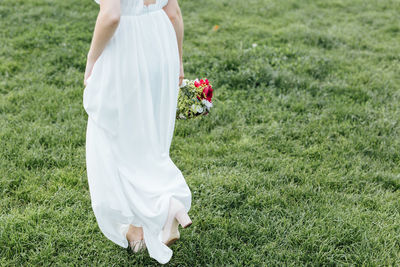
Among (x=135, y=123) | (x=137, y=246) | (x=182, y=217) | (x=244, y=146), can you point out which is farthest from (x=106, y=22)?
(x=244, y=146)

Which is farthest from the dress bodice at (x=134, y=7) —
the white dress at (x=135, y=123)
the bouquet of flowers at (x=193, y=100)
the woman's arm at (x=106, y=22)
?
the bouquet of flowers at (x=193, y=100)

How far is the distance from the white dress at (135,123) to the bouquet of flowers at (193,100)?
352 mm

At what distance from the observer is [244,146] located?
4.28 meters

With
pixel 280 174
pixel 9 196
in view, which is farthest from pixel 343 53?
pixel 9 196

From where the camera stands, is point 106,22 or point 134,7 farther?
point 134,7

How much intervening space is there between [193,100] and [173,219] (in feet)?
3.22

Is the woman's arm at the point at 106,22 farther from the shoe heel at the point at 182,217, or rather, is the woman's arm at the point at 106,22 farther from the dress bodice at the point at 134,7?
the shoe heel at the point at 182,217

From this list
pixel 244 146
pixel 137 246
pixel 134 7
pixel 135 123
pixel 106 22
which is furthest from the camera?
pixel 244 146

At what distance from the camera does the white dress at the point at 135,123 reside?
8.34 feet

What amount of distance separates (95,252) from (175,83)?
1.43 metres

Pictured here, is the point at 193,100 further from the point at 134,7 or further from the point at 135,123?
the point at 134,7

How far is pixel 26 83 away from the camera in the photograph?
5.18 m

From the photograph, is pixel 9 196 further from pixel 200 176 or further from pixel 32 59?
pixel 32 59

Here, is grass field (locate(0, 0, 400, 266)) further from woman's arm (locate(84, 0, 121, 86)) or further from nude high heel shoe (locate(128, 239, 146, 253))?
woman's arm (locate(84, 0, 121, 86))
